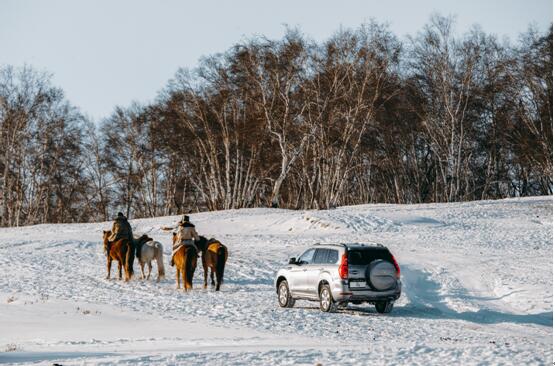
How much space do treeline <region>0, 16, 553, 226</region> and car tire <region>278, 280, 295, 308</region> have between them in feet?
107

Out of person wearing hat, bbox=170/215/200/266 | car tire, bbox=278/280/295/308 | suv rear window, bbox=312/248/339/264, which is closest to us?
suv rear window, bbox=312/248/339/264

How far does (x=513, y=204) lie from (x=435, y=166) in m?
19.6

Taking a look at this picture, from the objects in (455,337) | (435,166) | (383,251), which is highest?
(435,166)

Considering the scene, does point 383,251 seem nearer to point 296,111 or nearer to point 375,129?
point 296,111

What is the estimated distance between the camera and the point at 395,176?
7019 centimetres

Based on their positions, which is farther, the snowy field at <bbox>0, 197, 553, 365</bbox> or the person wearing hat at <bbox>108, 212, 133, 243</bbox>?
the person wearing hat at <bbox>108, 212, 133, 243</bbox>

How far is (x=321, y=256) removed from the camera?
824 inches

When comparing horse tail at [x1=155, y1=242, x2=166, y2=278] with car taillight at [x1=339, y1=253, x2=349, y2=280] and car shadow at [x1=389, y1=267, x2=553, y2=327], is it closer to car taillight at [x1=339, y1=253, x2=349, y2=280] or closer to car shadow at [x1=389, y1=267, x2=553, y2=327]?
car shadow at [x1=389, y1=267, x2=553, y2=327]

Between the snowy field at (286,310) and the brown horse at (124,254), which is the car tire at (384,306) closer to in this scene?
the snowy field at (286,310)

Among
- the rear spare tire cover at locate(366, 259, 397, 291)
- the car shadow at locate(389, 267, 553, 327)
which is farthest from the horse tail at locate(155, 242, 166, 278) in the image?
the rear spare tire cover at locate(366, 259, 397, 291)

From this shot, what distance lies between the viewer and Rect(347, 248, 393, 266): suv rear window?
783 inches

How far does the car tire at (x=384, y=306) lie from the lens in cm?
2013

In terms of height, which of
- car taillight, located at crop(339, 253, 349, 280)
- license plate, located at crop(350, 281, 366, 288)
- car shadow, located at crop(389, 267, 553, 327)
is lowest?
car shadow, located at crop(389, 267, 553, 327)

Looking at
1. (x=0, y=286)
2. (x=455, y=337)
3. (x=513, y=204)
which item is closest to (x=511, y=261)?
(x=455, y=337)
